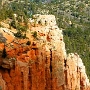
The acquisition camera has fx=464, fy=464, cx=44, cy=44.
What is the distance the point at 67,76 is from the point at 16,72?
439 inches

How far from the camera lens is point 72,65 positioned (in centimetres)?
6550

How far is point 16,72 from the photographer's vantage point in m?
52.0

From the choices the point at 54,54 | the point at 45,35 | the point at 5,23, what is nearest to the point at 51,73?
the point at 54,54

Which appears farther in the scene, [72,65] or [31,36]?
[72,65]

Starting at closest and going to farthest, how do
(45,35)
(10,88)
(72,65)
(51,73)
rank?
(10,88) → (51,73) → (45,35) → (72,65)

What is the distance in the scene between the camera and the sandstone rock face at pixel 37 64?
51.8 m

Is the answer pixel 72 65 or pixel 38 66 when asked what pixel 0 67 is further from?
pixel 72 65

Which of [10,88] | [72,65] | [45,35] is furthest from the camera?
[72,65]

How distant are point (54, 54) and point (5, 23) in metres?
9.14

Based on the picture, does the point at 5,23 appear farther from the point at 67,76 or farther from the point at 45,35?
the point at 67,76

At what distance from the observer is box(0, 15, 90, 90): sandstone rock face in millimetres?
51781

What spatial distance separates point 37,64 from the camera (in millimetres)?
53250

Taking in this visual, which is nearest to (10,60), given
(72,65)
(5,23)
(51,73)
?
(51,73)

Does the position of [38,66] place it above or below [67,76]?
above
